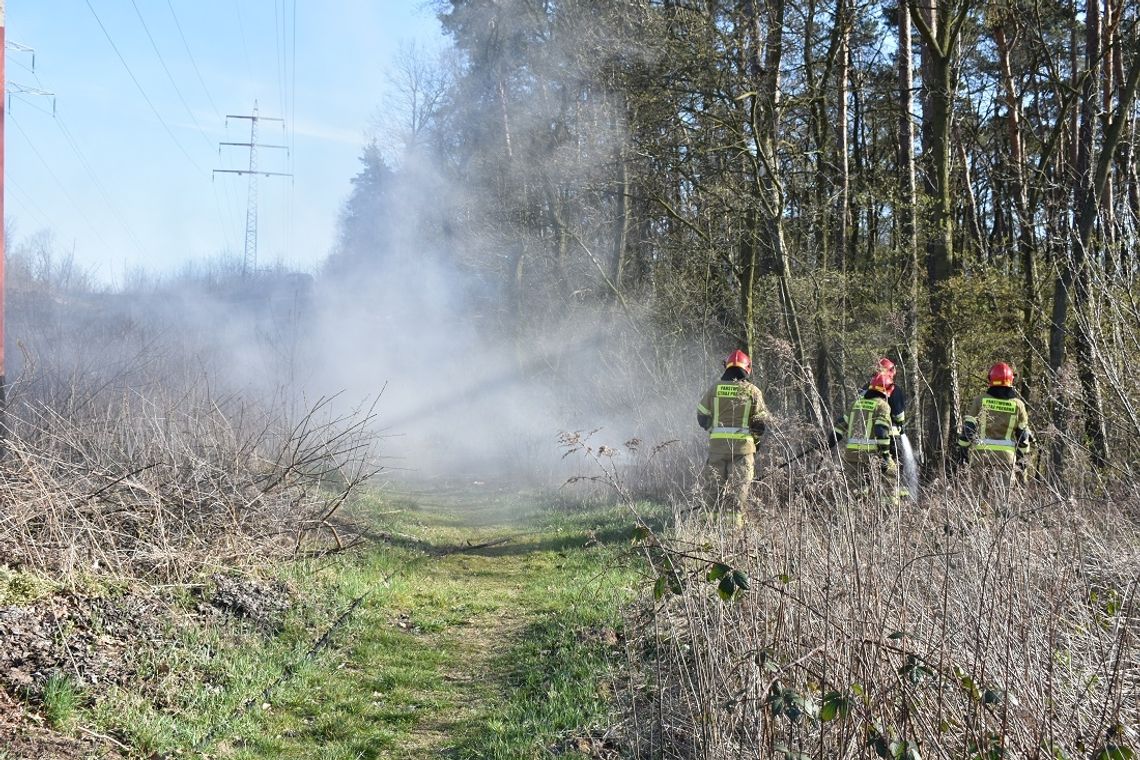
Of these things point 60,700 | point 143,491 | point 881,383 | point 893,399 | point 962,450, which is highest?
point 881,383

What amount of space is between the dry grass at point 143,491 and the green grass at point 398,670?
1.66 ft

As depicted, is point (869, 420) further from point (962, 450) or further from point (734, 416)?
point (734, 416)

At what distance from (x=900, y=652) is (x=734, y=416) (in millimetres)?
7729

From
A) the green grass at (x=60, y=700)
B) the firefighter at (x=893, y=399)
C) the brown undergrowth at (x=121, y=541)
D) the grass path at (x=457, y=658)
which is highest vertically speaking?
the firefighter at (x=893, y=399)

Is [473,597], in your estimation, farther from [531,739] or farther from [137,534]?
[531,739]

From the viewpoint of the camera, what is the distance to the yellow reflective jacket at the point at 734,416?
10188 millimetres

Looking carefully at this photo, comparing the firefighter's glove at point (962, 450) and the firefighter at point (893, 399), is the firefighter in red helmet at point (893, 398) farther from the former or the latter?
the firefighter's glove at point (962, 450)

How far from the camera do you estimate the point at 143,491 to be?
6.28 metres

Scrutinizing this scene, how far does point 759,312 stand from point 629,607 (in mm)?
10723

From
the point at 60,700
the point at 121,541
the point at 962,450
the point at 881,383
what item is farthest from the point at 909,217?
the point at 60,700

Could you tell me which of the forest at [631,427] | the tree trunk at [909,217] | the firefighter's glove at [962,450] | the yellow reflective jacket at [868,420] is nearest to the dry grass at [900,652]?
the forest at [631,427]

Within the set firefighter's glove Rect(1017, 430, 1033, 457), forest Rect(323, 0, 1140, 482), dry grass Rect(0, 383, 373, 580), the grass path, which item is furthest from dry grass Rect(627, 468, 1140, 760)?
firefighter's glove Rect(1017, 430, 1033, 457)

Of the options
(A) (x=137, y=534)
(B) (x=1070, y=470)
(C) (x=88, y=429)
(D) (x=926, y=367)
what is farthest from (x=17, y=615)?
(D) (x=926, y=367)

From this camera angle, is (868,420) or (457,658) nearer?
(457,658)
